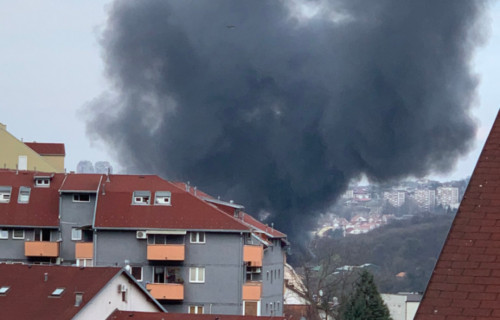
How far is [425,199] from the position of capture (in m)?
96.0

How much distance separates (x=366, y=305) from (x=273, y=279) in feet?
40.8

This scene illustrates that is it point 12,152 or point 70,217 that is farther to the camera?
point 12,152

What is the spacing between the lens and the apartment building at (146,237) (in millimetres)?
39375

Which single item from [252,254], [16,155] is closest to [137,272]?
[252,254]

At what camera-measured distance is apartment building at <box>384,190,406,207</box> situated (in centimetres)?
9394

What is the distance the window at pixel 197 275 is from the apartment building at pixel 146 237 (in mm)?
42

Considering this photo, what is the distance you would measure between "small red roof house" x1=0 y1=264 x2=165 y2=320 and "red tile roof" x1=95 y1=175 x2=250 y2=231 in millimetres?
11495

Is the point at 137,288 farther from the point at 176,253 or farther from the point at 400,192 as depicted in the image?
the point at 400,192

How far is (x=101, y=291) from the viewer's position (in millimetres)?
25891

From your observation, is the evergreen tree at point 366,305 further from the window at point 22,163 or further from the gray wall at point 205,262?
the window at point 22,163

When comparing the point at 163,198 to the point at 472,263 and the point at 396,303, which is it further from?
the point at 472,263

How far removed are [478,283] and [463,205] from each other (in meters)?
0.47

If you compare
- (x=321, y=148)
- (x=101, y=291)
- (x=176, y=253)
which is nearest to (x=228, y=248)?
(x=176, y=253)

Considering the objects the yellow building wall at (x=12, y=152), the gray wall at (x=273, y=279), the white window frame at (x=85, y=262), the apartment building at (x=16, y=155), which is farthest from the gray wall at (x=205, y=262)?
the yellow building wall at (x=12, y=152)
